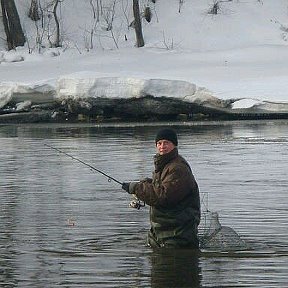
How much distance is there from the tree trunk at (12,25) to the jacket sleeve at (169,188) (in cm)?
3884

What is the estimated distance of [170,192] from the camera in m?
10.8

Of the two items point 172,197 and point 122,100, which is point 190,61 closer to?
point 122,100

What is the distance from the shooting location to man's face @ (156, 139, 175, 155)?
10.9m

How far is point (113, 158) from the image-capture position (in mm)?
23625

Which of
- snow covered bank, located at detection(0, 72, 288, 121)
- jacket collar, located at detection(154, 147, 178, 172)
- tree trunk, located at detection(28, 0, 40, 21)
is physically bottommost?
jacket collar, located at detection(154, 147, 178, 172)

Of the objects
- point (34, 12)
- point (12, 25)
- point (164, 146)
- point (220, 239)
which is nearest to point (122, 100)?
point (12, 25)

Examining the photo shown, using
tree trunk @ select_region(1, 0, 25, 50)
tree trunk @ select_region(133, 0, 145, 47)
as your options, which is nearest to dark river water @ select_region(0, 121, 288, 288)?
tree trunk @ select_region(133, 0, 145, 47)

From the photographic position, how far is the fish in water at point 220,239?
478 inches

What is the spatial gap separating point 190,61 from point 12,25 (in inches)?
364

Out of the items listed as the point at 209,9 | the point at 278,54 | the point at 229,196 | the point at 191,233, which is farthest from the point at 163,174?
the point at 209,9

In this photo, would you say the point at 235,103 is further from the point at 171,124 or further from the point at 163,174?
the point at 163,174

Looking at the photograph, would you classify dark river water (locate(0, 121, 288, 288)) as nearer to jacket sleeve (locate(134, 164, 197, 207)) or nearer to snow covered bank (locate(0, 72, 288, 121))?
jacket sleeve (locate(134, 164, 197, 207))

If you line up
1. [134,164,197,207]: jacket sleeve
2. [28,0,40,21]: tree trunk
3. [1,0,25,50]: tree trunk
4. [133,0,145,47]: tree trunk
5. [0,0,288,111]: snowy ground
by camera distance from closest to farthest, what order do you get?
[134,164,197,207]: jacket sleeve
[0,0,288,111]: snowy ground
[133,0,145,47]: tree trunk
[1,0,25,50]: tree trunk
[28,0,40,21]: tree trunk

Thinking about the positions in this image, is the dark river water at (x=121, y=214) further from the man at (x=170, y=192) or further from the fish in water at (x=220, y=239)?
the man at (x=170, y=192)
